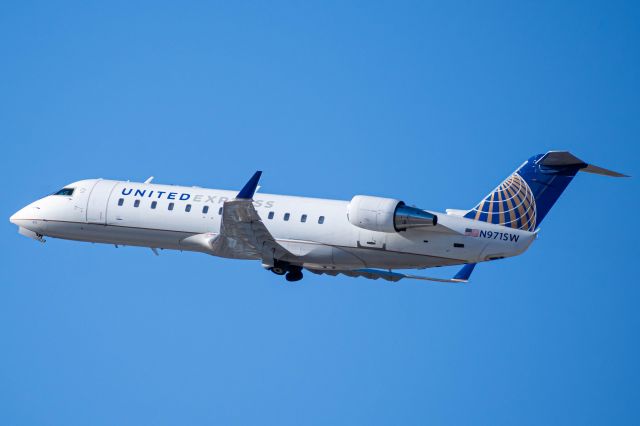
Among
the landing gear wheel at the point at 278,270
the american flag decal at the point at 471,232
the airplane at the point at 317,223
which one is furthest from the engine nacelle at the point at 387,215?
the landing gear wheel at the point at 278,270

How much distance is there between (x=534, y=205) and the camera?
37375 millimetres

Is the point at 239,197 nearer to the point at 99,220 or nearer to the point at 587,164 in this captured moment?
the point at 99,220

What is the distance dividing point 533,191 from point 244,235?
8.70m

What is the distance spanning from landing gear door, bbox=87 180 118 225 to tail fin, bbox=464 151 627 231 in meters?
12.4

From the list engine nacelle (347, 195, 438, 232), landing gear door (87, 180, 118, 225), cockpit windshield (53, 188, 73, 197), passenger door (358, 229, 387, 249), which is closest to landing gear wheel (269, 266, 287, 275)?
passenger door (358, 229, 387, 249)

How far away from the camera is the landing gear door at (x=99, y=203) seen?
4138 centimetres

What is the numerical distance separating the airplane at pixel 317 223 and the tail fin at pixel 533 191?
0.10 feet

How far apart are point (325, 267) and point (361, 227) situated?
2.61 meters

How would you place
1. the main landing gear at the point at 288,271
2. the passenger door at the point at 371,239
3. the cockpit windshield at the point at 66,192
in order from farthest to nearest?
the cockpit windshield at the point at 66,192
the main landing gear at the point at 288,271
the passenger door at the point at 371,239

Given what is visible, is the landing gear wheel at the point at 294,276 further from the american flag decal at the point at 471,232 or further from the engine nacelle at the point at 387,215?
the american flag decal at the point at 471,232

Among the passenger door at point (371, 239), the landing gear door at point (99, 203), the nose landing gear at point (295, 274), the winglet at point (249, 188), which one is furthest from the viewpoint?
the landing gear door at point (99, 203)

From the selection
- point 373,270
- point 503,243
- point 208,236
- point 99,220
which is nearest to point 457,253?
point 503,243

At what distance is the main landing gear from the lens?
3962 cm

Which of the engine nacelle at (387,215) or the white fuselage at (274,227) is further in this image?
A: the white fuselage at (274,227)
